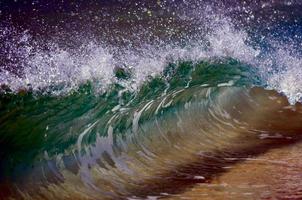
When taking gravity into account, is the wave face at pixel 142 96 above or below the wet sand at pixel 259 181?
above

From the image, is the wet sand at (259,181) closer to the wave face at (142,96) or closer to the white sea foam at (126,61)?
the wave face at (142,96)

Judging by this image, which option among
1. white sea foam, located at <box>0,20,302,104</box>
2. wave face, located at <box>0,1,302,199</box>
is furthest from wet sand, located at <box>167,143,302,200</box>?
white sea foam, located at <box>0,20,302,104</box>

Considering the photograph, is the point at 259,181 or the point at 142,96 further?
the point at 142,96

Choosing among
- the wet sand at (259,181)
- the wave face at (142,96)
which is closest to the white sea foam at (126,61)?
the wave face at (142,96)

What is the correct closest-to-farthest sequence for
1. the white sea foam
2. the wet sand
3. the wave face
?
the wet sand, the wave face, the white sea foam

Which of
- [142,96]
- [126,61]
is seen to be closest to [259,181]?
[142,96]

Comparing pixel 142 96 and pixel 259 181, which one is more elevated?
pixel 142 96

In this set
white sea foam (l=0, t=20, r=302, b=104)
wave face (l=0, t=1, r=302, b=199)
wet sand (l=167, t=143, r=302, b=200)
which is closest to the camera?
wet sand (l=167, t=143, r=302, b=200)

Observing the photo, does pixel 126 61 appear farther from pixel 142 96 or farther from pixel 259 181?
pixel 259 181

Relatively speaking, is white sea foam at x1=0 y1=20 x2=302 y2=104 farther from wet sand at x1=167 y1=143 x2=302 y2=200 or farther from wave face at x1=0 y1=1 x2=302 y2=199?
wet sand at x1=167 y1=143 x2=302 y2=200
